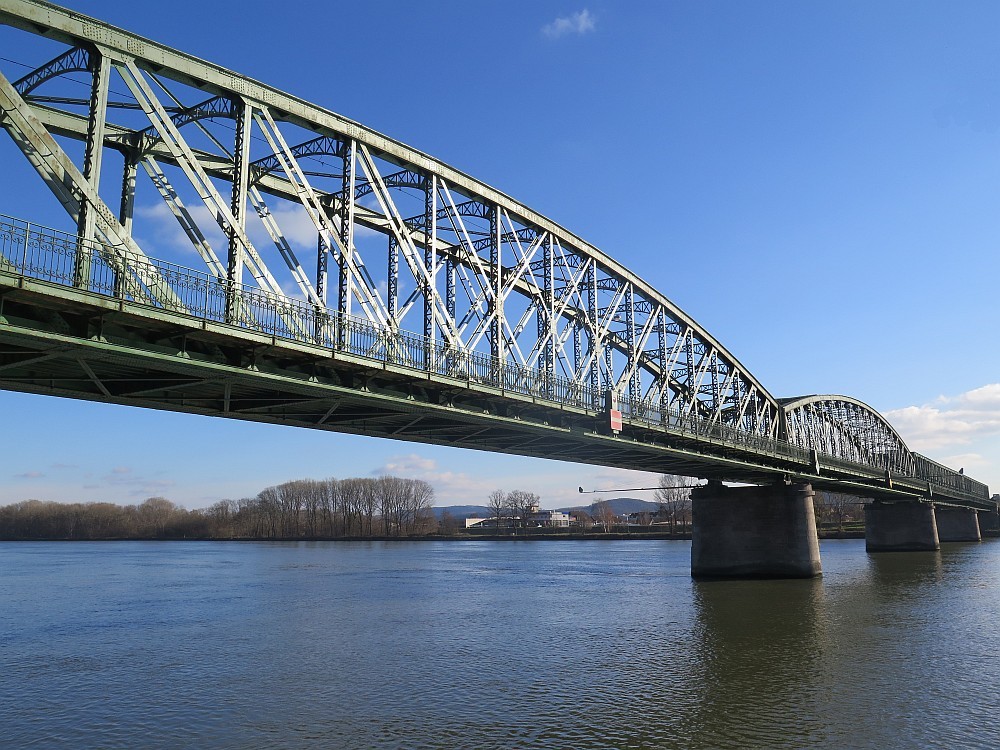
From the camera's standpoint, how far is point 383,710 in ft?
70.3

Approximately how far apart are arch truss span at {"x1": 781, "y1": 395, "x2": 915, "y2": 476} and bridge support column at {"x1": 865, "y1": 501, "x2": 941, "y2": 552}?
232 inches

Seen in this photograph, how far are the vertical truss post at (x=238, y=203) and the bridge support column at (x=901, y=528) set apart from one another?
9891cm

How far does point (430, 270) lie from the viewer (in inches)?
1336

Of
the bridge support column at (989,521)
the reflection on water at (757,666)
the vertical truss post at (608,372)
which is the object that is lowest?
the reflection on water at (757,666)

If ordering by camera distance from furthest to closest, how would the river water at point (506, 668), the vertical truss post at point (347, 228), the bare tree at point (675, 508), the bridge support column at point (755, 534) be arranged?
1. the bare tree at point (675, 508)
2. the bridge support column at point (755, 534)
3. the vertical truss post at point (347, 228)
4. the river water at point (506, 668)

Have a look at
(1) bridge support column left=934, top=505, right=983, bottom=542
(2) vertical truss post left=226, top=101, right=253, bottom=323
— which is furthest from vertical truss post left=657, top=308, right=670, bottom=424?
(1) bridge support column left=934, top=505, right=983, bottom=542

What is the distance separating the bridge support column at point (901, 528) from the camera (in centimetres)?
10288

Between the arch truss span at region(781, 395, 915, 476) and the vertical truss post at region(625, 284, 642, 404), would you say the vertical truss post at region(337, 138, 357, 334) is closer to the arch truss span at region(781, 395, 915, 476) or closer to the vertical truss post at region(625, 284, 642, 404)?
the vertical truss post at region(625, 284, 642, 404)

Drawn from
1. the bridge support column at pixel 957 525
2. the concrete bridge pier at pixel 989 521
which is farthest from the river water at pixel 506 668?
the concrete bridge pier at pixel 989 521

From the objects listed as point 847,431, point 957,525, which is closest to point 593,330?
point 847,431

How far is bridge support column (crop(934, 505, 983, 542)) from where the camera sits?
452 feet

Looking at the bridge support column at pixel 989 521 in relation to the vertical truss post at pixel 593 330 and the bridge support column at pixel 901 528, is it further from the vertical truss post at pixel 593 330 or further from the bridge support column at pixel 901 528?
the vertical truss post at pixel 593 330

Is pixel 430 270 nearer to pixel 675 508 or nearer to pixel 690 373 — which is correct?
A: pixel 690 373

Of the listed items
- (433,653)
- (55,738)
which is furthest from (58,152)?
(433,653)
